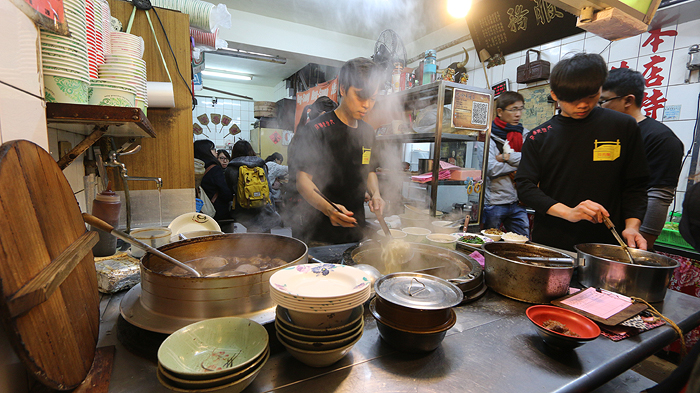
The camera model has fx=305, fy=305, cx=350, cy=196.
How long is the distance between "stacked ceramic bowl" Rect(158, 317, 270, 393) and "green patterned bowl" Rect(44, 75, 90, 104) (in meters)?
0.94

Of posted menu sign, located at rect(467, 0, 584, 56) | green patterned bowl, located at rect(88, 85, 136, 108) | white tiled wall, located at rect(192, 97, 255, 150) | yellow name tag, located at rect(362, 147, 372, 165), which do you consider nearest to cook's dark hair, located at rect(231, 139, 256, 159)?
yellow name tag, located at rect(362, 147, 372, 165)

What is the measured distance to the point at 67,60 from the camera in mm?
1066

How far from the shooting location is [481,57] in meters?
5.08

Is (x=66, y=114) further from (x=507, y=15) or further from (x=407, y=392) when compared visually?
(x=507, y=15)

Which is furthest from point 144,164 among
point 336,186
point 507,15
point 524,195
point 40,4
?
point 507,15

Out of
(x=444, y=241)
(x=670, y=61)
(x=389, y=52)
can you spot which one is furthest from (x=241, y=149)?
(x=670, y=61)

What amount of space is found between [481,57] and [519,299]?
188 inches

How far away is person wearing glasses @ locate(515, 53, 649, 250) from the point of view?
2.13 meters

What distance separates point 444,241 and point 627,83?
232cm

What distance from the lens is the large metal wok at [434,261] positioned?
1.53m

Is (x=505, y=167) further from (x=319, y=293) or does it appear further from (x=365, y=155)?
(x=319, y=293)

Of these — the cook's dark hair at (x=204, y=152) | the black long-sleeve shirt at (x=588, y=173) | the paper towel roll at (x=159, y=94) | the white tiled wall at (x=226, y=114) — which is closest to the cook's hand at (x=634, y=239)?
the black long-sleeve shirt at (x=588, y=173)

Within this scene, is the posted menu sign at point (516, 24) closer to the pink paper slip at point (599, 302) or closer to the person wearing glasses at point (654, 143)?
the person wearing glasses at point (654, 143)

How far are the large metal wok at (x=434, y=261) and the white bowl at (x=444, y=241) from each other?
0.90 feet
